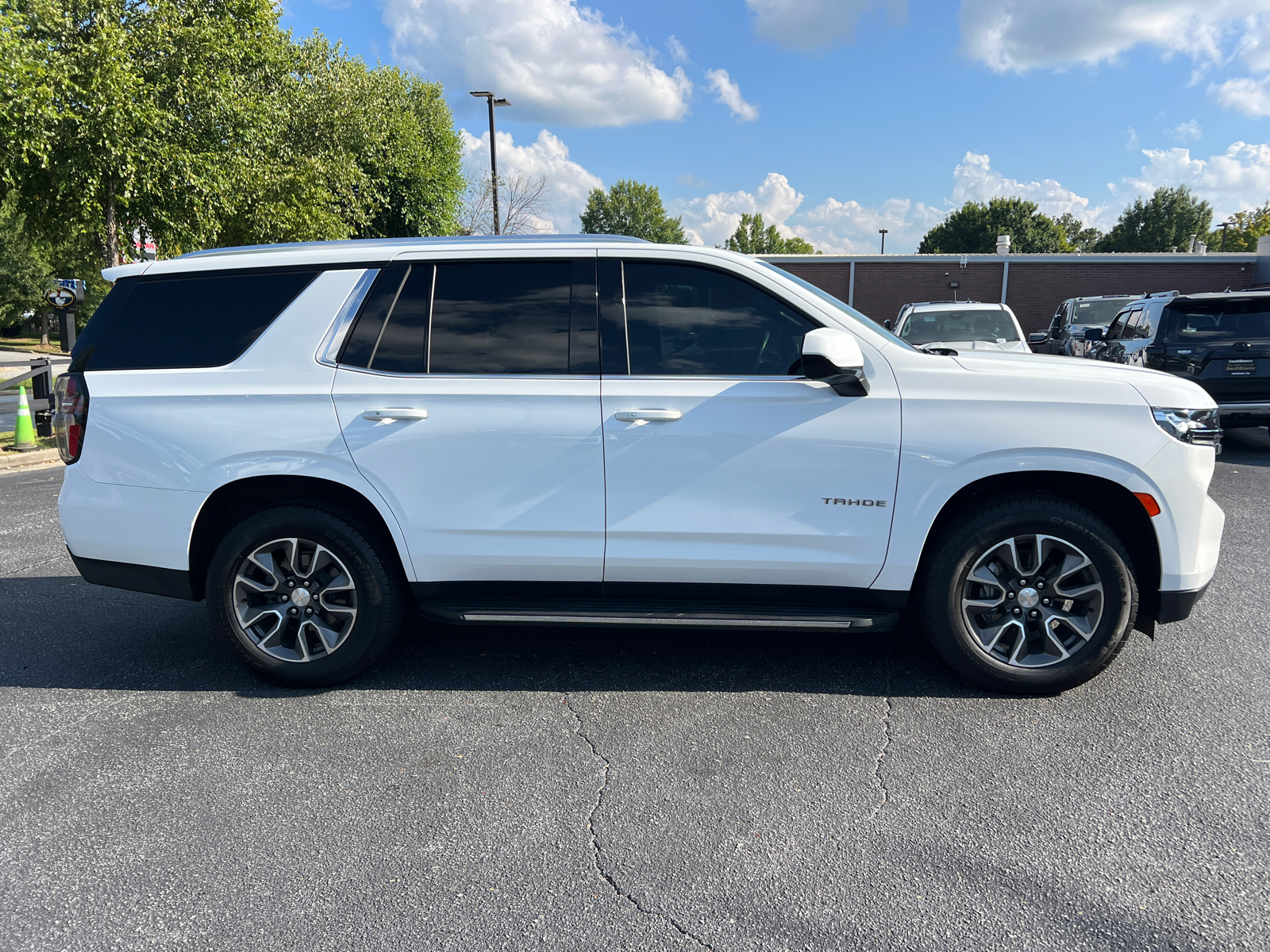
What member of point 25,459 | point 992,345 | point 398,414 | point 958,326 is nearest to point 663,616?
point 398,414

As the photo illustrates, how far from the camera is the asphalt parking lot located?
2283mm

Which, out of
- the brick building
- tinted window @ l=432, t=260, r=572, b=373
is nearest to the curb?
tinted window @ l=432, t=260, r=572, b=373

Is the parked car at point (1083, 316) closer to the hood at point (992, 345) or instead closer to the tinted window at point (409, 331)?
the hood at point (992, 345)

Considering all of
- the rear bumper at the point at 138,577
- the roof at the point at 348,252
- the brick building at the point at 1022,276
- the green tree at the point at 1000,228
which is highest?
the green tree at the point at 1000,228

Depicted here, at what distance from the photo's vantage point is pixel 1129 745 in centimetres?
320

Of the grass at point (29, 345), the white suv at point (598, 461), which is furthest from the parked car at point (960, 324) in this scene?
the grass at point (29, 345)

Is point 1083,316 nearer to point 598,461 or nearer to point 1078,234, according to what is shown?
point 598,461

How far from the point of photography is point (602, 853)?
2582 millimetres

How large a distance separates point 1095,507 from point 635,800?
2362 millimetres

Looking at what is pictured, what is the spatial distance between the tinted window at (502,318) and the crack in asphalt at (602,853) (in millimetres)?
1560

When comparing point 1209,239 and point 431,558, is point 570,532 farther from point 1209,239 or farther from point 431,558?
point 1209,239

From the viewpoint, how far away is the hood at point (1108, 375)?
3.43m

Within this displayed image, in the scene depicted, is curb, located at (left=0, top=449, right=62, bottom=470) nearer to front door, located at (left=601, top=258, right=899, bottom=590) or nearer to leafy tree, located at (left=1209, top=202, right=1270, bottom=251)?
front door, located at (left=601, top=258, right=899, bottom=590)

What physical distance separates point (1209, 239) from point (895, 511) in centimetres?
9650
